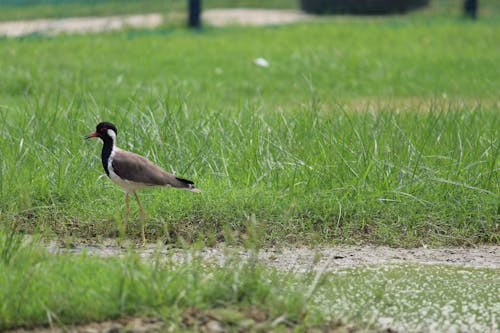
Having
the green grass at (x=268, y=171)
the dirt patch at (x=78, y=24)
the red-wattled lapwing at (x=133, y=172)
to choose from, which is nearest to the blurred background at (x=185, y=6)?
the dirt patch at (x=78, y=24)

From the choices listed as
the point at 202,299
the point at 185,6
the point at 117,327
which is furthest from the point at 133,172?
the point at 185,6

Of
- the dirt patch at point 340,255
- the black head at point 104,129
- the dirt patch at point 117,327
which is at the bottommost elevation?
the dirt patch at point 340,255

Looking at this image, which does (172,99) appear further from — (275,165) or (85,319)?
(85,319)

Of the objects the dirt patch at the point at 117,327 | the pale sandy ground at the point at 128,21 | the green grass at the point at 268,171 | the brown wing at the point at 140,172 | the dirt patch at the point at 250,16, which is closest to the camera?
the dirt patch at the point at 117,327

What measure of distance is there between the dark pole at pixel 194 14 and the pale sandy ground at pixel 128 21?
55 cm

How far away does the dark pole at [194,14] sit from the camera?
45.4ft

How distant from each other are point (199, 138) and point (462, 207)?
6.13 feet

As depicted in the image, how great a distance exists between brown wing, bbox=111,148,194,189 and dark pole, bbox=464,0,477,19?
11.7 metres

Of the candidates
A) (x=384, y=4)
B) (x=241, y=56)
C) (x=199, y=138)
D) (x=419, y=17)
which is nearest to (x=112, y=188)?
(x=199, y=138)

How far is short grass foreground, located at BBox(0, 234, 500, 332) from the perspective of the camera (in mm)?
3918

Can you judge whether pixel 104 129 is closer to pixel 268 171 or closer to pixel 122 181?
pixel 122 181

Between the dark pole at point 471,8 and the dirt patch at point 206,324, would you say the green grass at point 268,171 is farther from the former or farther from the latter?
the dark pole at point 471,8

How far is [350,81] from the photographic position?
402 inches

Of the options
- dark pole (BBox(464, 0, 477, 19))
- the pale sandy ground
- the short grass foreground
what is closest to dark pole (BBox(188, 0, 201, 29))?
the pale sandy ground
